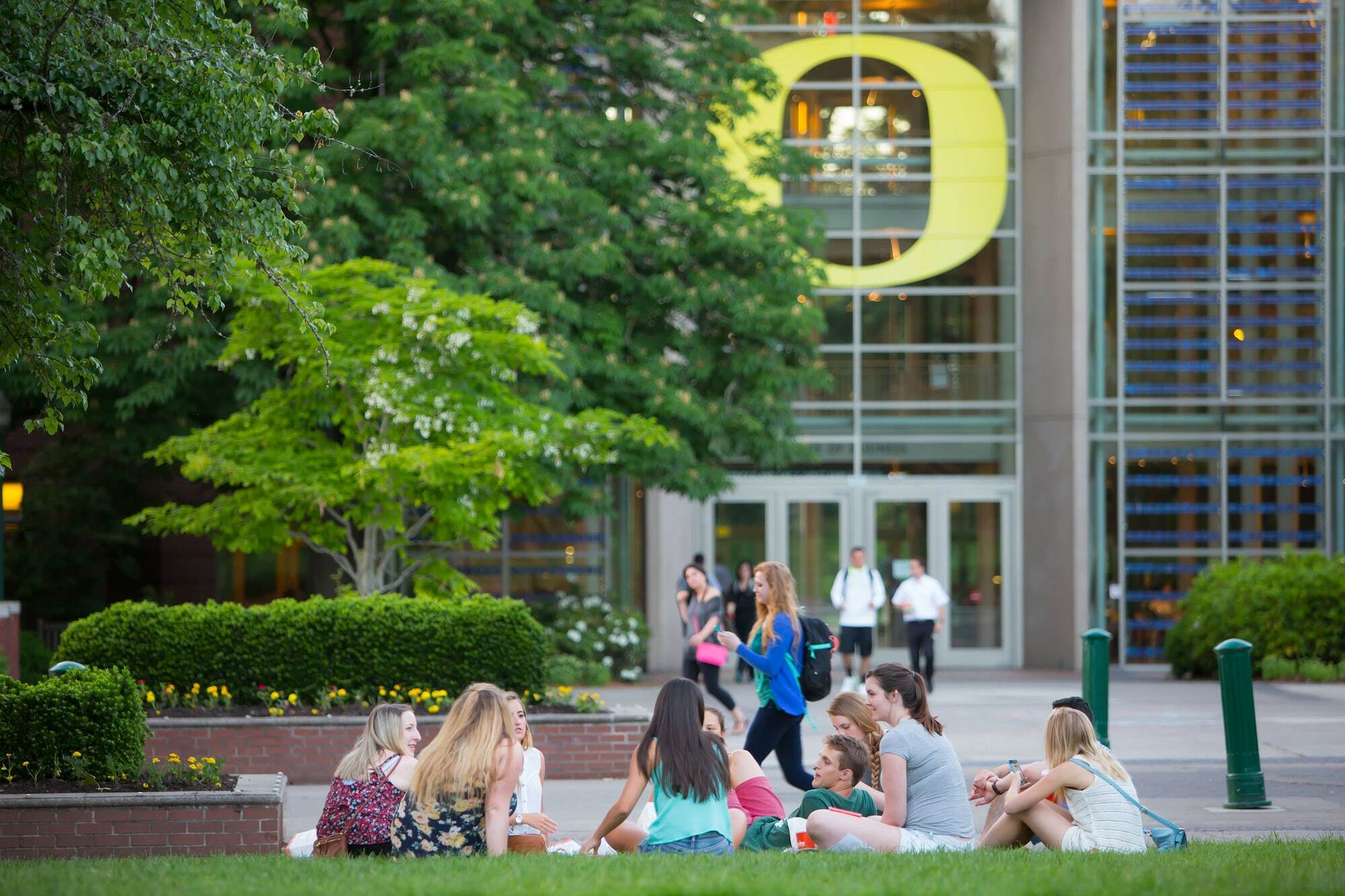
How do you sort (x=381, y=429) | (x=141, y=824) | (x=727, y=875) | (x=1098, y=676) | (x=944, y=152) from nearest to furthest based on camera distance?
(x=727, y=875)
(x=141, y=824)
(x=1098, y=676)
(x=381, y=429)
(x=944, y=152)

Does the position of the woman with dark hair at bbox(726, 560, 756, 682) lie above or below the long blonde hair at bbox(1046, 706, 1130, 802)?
below

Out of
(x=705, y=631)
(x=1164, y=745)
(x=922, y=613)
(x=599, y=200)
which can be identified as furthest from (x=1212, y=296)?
(x=705, y=631)

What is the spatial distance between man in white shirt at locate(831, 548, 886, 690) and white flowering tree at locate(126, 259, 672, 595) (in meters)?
4.05

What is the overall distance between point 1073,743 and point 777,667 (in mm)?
2699

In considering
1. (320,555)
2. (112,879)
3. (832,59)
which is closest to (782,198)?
(832,59)

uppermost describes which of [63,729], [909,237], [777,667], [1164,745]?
[909,237]

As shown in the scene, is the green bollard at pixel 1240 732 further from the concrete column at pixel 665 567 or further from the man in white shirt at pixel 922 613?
the concrete column at pixel 665 567

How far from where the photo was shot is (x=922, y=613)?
19.0 meters

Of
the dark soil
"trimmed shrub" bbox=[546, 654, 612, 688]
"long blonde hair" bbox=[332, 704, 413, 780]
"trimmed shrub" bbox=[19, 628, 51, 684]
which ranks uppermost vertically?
"long blonde hair" bbox=[332, 704, 413, 780]

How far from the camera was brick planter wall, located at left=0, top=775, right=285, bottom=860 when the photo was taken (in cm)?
875

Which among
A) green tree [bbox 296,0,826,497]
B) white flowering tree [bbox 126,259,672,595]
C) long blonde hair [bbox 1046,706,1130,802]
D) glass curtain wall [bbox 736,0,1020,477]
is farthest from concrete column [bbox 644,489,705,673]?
long blonde hair [bbox 1046,706,1130,802]

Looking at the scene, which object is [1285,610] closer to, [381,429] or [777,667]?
[381,429]

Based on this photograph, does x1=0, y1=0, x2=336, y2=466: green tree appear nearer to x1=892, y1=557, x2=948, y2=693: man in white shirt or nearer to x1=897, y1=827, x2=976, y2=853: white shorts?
x1=897, y1=827, x2=976, y2=853: white shorts

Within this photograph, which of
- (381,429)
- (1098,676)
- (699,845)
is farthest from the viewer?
(381,429)
